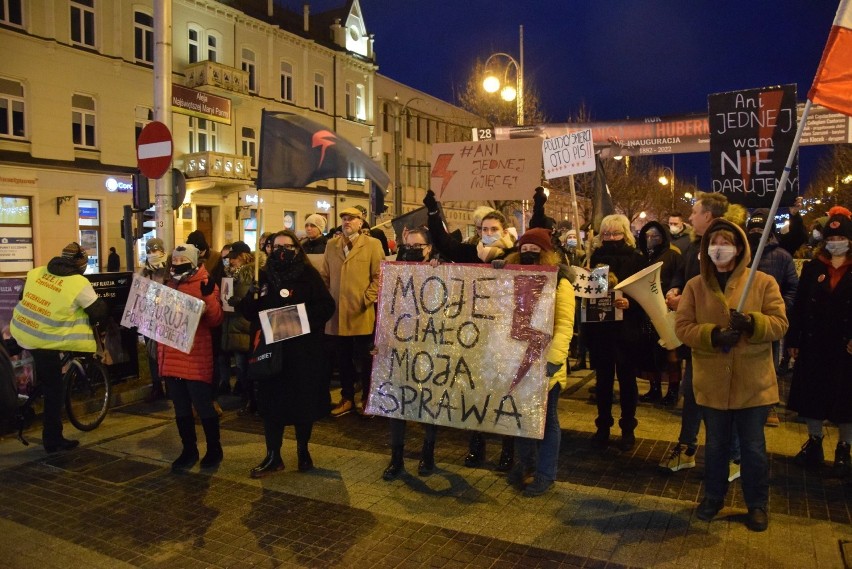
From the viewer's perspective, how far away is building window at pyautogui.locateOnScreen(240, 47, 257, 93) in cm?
3285

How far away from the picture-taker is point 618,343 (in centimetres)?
609

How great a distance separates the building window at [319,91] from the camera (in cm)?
3768

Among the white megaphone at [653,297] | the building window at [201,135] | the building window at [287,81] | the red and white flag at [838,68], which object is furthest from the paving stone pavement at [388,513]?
the building window at [287,81]

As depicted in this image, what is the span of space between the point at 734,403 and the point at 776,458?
6.44 feet

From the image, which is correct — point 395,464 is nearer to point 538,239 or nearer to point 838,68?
point 538,239

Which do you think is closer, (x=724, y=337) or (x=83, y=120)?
(x=724, y=337)

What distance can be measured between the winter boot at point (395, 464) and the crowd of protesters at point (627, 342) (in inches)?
0.4

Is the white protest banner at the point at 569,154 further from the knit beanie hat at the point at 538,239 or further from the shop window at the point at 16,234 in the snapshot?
the shop window at the point at 16,234

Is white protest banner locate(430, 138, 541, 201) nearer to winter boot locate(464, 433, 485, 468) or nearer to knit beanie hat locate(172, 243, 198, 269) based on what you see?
winter boot locate(464, 433, 485, 468)

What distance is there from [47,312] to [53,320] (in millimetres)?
88

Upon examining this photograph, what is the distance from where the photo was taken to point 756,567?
3.94 meters

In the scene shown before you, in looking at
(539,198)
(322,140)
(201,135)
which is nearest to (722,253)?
(539,198)

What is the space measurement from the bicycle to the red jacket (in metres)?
1.59

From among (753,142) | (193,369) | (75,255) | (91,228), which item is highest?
(753,142)
